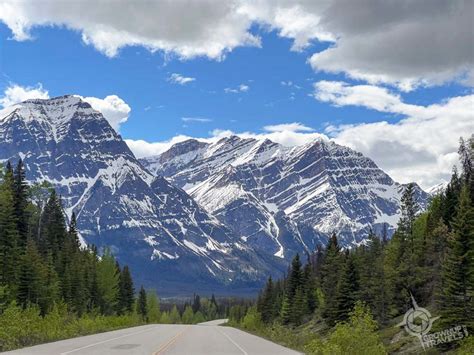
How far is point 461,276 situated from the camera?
38.7m

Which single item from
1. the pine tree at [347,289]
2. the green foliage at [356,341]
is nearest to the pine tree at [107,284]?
the pine tree at [347,289]

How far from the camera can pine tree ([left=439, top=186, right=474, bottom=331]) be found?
37156mm

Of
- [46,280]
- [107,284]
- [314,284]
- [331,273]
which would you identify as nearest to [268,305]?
[314,284]

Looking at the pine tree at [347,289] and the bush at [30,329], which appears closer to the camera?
the bush at [30,329]

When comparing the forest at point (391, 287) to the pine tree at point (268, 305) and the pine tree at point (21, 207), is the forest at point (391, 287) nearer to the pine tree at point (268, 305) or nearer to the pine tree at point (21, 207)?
the pine tree at point (268, 305)

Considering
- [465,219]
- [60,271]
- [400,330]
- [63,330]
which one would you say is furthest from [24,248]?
[465,219]

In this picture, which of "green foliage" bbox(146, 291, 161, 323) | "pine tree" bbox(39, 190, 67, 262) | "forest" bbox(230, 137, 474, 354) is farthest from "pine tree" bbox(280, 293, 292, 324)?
"green foliage" bbox(146, 291, 161, 323)

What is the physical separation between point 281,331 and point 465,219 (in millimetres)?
20990

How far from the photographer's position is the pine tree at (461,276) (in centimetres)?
3716

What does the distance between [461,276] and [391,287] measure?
977 inches

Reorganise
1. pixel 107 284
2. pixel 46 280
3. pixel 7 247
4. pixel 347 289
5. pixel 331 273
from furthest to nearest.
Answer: pixel 107 284 → pixel 331 273 → pixel 46 280 → pixel 347 289 → pixel 7 247

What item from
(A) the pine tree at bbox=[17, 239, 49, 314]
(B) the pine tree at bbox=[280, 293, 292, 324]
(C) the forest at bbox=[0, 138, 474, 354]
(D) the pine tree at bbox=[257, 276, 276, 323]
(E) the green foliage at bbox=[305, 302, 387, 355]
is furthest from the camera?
(D) the pine tree at bbox=[257, 276, 276, 323]

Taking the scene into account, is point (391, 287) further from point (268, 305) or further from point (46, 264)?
point (268, 305)

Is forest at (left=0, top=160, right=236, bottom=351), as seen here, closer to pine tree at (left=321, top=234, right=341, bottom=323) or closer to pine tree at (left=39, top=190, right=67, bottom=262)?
pine tree at (left=39, top=190, right=67, bottom=262)
